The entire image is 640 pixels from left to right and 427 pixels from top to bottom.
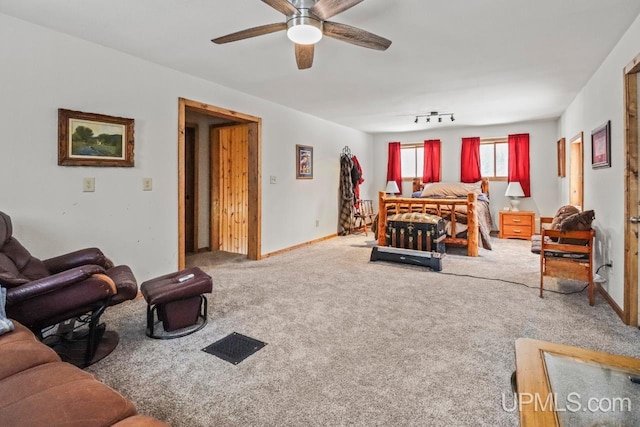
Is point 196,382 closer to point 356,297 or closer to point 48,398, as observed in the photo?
point 48,398

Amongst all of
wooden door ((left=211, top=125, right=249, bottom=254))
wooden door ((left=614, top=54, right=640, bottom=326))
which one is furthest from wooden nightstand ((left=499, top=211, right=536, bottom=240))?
wooden door ((left=211, top=125, right=249, bottom=254))

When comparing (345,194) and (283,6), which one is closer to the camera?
(283,6)

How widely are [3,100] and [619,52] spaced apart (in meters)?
4.83

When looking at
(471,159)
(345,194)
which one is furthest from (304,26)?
(471,159)

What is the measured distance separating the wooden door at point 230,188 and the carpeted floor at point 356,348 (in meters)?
1.53

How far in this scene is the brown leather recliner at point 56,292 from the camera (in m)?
1.88

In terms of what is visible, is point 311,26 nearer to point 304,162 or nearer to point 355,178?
point 304,162

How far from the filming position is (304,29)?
7.14 ft

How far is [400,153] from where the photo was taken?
8094 millimetres

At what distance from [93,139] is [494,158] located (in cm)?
699

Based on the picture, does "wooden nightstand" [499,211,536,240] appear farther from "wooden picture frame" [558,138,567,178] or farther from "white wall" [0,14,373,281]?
"white wall" [0,14,373,281]

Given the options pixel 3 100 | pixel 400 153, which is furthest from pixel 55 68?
pixel 400 153

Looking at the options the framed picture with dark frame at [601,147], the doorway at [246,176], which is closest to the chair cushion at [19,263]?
the doorway at [246,176]

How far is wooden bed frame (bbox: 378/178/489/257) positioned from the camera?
498 cm
